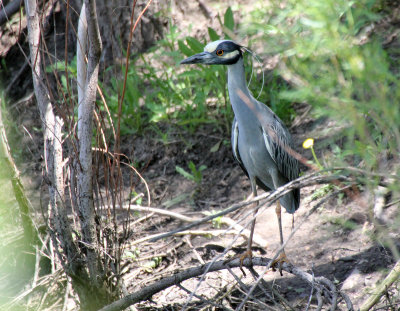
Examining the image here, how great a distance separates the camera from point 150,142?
557 cm

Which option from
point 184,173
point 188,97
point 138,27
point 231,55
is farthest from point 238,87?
point 138,27

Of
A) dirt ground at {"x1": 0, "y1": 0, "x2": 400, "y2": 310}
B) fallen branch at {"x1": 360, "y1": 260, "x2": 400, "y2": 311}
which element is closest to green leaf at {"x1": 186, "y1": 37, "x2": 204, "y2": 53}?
dirt ground at {"x1": 0, "y1": 0, "x2": 400, "y2": 310}

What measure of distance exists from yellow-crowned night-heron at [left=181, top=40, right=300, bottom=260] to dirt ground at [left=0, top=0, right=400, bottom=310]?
13.7 inches

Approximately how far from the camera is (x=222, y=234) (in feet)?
12.7

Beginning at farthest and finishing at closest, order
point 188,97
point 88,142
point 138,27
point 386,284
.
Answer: point 138,27, point 188,97, point 88,142, point 386,284

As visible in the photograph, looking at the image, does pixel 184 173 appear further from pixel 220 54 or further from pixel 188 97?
pixel 220 54

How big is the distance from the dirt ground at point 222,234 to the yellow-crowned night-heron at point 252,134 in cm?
35

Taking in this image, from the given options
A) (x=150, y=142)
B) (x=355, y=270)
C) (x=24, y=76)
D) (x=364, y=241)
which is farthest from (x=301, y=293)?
(x=24, y=76)

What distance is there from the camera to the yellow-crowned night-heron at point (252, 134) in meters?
3.40

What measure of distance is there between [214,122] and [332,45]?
388 cm

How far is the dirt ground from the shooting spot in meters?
3.41

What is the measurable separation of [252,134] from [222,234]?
2.81ft

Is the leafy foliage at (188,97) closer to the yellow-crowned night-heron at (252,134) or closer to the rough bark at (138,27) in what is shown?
the rough bark at (138,27)

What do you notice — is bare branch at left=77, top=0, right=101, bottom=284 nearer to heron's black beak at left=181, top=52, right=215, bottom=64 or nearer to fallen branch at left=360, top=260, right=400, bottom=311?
heron's black beak at left=181, top=52, right=215, bottom=64
